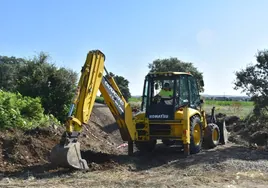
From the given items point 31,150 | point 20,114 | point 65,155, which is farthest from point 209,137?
point 20,114

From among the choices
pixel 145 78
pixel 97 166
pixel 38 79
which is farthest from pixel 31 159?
pixel 38 79

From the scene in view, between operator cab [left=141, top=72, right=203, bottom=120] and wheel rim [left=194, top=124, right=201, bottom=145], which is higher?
operator cab [left=141, top=72, right=203, bottom=120]

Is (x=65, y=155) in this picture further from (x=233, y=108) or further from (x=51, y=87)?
(x=233, y=108)

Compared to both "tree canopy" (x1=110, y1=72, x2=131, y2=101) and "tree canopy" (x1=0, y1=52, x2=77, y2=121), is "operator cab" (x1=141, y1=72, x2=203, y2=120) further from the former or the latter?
"tree canopy" (x1=110, y1=72, x2=131, y2=101)

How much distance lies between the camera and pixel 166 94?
45.0 feet

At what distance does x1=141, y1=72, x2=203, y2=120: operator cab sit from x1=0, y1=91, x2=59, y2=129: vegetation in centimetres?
382

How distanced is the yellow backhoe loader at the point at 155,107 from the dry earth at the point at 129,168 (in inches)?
27.9

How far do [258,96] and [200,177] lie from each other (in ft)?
26.7

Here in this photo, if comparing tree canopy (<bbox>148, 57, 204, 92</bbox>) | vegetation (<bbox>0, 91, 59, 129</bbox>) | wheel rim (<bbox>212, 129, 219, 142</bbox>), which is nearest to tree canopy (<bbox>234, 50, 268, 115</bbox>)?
wheel rim (<bbox>212, 129, 219, 142</bbox>)

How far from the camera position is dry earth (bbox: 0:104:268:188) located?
30.4 feet

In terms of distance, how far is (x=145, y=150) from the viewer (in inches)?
575

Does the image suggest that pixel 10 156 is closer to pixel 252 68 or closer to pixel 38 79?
pixel 38 79

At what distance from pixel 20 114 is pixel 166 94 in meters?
5.40

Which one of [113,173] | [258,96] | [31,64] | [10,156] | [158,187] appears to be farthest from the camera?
[31,64]
